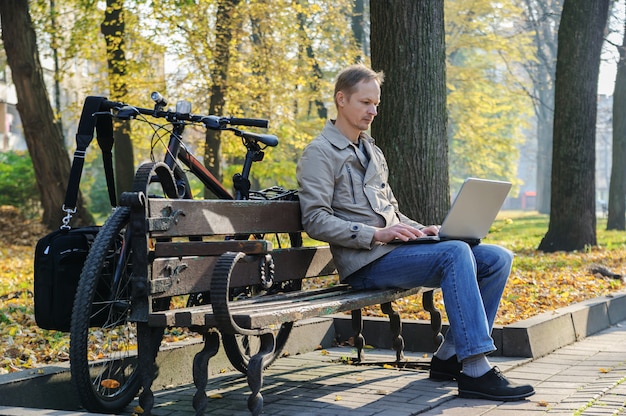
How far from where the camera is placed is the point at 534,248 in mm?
16516

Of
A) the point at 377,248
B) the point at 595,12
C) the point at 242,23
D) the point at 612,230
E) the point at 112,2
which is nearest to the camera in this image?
the point at 377,248

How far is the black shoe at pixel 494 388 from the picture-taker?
4.83m

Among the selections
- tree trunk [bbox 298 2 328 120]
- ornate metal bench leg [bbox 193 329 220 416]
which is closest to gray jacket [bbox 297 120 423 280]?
ornate metal bench leg [bbox 193 329 220 416]

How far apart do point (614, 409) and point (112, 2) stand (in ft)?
54.9

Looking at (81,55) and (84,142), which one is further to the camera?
(81,55)

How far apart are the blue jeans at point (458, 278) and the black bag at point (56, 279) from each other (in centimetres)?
167

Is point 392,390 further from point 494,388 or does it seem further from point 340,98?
point 340,98

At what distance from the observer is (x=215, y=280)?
13.3ft

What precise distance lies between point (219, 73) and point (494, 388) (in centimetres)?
1695

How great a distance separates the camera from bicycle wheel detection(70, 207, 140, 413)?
162 inches

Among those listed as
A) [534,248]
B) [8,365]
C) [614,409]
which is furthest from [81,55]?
[614,409]

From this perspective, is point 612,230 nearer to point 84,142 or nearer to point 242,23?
point 242,23

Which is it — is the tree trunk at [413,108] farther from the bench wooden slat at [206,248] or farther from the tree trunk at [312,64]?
the tree trunk at [312,64]

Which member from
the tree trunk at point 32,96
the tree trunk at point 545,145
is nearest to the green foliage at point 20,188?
the tree trunk at point 32,96
